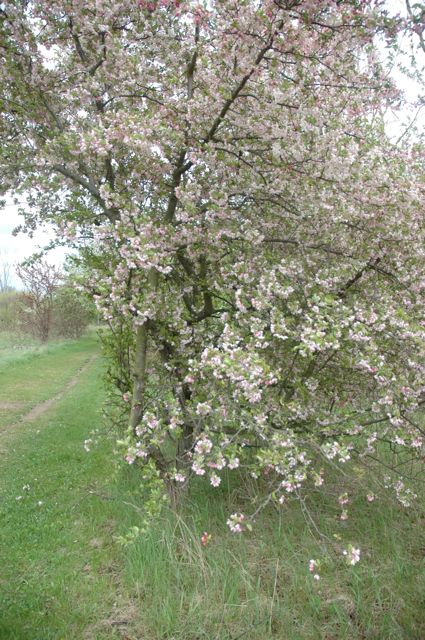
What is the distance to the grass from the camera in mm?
3580

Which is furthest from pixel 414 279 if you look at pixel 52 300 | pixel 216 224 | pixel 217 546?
pixel 52 300

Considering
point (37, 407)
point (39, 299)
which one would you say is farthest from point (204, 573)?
point (39, 299)

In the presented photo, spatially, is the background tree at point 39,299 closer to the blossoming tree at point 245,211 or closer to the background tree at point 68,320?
the background tree at point 68,320

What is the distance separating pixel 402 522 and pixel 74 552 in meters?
3.17

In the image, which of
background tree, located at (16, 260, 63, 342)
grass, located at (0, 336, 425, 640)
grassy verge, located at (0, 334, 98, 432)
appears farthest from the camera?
background tree, located at (16, 260, 63, 342)

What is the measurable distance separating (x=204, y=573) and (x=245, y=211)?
3201 mm

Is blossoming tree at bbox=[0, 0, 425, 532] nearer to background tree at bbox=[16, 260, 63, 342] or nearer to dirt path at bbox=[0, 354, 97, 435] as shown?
dirt path at bbox=[0, 354, 97, 435]

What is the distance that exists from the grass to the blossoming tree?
0.39 metres

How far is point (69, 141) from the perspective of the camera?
13.2ft

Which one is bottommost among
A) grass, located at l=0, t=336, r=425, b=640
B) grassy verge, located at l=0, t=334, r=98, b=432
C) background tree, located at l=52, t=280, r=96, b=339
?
grass, located at l=0, t=336, r=425, b=640

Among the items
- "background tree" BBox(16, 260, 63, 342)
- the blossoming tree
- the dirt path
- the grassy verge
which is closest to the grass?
the blossoming tree

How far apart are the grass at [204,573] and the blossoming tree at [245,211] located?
0.39m

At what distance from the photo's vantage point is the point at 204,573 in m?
3.90

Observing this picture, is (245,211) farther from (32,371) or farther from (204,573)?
(32,371)
